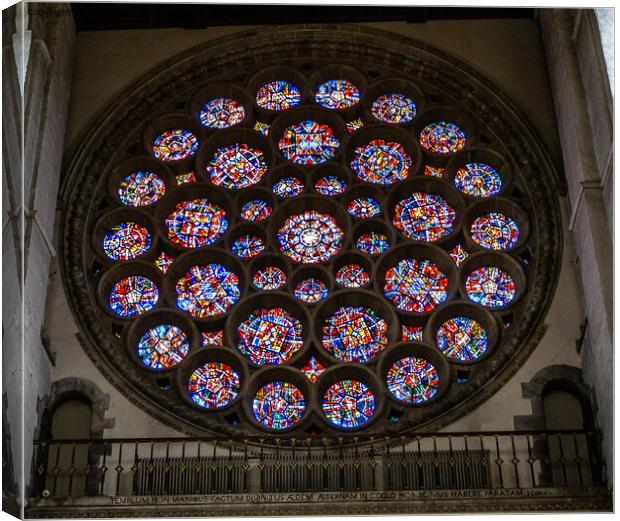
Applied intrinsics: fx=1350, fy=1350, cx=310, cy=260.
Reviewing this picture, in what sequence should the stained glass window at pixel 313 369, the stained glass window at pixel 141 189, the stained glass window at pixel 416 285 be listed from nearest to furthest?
the stained glass window at pixel 313 369 < the stained glass window at pixel 416 285 < the stained glass window at pixel 141 189

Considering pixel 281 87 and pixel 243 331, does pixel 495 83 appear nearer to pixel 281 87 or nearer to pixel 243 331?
pixel 281 87

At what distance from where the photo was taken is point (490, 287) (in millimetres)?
14500

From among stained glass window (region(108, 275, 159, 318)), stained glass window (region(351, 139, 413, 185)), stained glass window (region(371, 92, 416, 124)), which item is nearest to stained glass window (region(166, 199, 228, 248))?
stained glass window (region(108, 275, 159, 318))

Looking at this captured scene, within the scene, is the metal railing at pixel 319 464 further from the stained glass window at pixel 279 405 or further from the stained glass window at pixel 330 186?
the stained glass window at pixel 330 186

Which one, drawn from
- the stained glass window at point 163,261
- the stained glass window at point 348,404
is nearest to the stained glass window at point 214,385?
the stained glass window at point 348,404

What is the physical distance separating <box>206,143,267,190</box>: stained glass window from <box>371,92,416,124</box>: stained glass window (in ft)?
4.96

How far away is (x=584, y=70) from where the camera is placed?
46.1 ft

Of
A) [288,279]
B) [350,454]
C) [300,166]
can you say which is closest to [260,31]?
[300,166]

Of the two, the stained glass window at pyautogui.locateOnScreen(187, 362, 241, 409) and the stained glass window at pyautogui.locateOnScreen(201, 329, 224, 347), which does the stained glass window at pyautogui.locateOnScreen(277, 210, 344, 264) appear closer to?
the stained glass window at pyautogui.locateOnScreen(201, 329, 224, 347)

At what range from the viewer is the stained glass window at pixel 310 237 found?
14.8m

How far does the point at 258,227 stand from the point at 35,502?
13.7 ft

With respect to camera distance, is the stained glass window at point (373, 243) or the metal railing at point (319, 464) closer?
the metal railing at point (319, 464)

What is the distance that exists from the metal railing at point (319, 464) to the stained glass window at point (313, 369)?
87 centimetres

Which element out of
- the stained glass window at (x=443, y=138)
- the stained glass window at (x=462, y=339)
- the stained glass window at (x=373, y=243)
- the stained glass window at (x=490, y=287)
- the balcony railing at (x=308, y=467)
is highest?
the stained glass window at (x=443, y=138)
